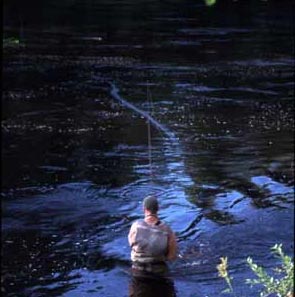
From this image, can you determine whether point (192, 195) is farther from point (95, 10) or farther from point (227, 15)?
point (95, 10)

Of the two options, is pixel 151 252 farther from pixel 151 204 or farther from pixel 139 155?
pixel 139 155

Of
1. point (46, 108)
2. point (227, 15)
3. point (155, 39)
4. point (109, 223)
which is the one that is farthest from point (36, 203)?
point (227, 15)

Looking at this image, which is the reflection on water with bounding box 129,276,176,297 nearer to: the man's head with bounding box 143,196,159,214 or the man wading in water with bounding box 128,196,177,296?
the man wading in water with bounding box 128,196,177,296

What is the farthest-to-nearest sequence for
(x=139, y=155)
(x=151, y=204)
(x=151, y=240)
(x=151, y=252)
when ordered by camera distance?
(x=139, y=155), (x=151, y=252), (x=151, y=240), (x=151, y=204)

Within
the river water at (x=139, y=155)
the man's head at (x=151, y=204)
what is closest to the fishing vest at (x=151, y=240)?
the man's head at (x=151, y=204)

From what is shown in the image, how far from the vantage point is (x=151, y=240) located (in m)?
8.47

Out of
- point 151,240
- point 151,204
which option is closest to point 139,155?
point 151,240

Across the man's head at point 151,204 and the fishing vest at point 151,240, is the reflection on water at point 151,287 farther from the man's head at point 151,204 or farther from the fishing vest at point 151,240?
the man's head at point 151,204

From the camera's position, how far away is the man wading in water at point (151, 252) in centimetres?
843

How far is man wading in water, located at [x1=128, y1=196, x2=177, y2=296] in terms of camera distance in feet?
27.7

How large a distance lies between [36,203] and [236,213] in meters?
3.30

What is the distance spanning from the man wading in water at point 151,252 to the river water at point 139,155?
0.78ft

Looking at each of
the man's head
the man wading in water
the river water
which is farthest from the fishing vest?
the river water

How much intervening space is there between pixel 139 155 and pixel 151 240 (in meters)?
7.11
